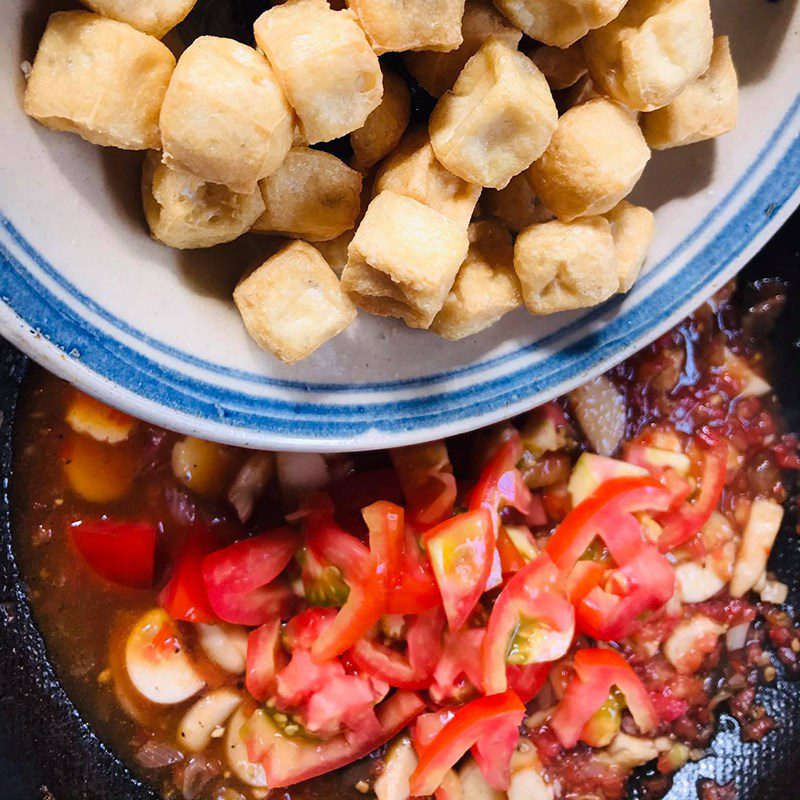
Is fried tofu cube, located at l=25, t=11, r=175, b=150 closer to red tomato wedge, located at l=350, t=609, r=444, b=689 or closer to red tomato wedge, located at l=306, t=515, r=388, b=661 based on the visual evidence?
red tomato wedge, located at l=306, t=515, r=388, b=661

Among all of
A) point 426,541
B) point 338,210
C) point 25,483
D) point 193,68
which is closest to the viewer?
point 193,68

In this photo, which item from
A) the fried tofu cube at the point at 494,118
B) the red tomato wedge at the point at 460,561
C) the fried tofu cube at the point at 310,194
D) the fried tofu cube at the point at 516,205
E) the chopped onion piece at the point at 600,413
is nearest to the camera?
the fried tofu cube at the point at 494,118

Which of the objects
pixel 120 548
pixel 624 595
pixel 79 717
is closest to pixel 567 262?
pixel 624 595

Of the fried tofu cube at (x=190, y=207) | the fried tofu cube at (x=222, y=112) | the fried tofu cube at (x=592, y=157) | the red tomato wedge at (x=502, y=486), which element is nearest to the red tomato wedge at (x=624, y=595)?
the red tomato wedge at (x=502, y=486)

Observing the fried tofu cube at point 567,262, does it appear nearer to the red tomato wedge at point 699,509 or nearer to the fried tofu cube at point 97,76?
the fried tofu cube at point 97,76

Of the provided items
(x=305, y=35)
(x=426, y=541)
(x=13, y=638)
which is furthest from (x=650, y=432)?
(x=13, y=638)

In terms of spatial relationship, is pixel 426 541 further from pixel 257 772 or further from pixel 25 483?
pixel 25 483

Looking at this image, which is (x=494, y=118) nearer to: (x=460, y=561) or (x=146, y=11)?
(x=146, y=11)
